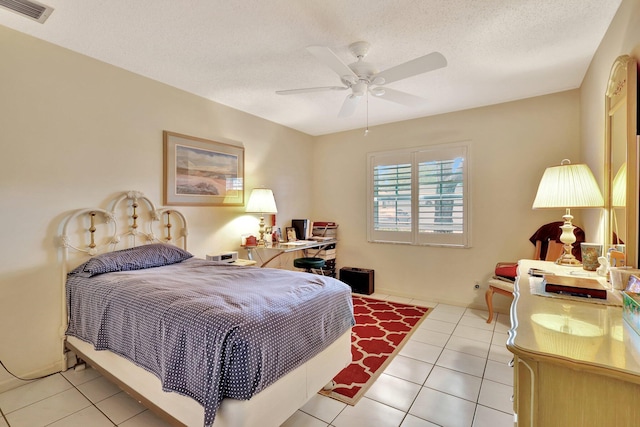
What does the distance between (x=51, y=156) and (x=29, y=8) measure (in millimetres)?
962

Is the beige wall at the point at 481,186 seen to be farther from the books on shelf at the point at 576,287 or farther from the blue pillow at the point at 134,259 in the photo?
the blue pillow at the point at 134,259

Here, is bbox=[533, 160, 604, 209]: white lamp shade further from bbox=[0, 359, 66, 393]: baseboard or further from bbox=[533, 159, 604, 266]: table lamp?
bbox=[0, 359, 66, 393]: baseboard

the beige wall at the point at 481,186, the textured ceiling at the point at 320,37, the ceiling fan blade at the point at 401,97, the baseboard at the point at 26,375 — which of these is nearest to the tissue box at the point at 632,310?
the textured ceiling at the point at 320,37

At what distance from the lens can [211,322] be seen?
1406mm

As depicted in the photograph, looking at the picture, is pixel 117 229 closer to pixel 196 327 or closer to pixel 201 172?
pixel 201 172

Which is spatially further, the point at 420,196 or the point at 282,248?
the point at 420,196

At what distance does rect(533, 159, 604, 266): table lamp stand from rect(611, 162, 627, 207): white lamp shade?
80mm

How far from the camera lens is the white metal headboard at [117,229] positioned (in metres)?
2.40

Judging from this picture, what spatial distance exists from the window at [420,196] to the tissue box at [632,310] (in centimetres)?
286

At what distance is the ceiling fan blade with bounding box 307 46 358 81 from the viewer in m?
1.86

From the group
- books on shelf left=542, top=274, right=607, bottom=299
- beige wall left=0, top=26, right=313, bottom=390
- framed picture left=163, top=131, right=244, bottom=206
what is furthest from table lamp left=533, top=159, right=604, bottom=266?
beige wall left=0, top=26, right=313, bottom=390

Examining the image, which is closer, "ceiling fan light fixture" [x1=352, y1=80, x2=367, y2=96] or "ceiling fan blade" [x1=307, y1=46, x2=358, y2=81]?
"ceiling fan blade" [x1=307, y1=46, x2=358, y2=81]

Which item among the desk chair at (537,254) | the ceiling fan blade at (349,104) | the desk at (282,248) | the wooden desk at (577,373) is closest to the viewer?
the wooden desk at (577,373)

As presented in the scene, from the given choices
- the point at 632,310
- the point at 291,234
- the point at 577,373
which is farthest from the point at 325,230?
the point at 577,373
